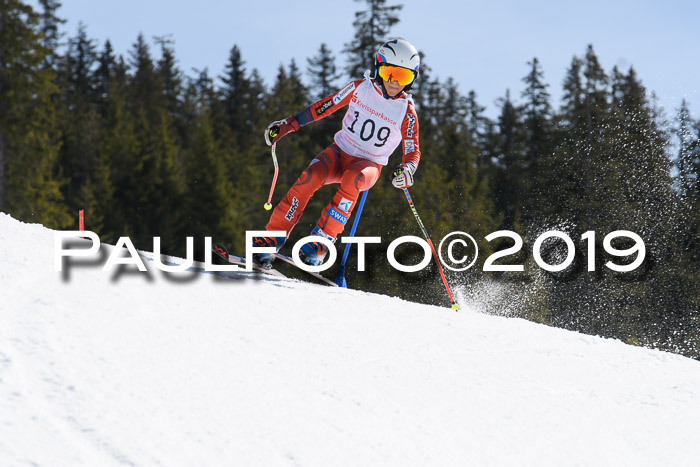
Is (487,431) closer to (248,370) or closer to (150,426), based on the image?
(248,370)

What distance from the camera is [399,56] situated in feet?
17.0

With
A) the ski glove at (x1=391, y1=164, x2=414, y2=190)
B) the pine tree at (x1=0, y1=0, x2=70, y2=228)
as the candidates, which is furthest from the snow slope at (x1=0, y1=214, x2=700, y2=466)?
the pine tree at (x1=0, y1=0, x2=70, y2=228)

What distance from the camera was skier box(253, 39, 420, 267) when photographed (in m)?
5.23

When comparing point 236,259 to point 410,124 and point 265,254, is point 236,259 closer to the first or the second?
point 265,254

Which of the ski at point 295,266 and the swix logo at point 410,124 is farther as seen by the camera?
the swix logo at point 410,124

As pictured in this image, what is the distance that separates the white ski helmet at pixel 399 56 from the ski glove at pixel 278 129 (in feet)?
2.76

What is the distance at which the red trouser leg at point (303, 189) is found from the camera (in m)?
5.35

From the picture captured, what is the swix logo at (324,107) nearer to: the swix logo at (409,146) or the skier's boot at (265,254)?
the swix logo at (409,146)

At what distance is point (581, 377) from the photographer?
367 cm

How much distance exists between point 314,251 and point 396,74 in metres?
1.51

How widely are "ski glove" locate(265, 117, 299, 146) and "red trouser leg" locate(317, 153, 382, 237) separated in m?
0.65

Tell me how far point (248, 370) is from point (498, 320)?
7.69 feet

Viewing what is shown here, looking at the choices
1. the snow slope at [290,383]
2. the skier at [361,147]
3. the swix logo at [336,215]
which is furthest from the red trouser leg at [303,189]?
the snow slope at [290,383]

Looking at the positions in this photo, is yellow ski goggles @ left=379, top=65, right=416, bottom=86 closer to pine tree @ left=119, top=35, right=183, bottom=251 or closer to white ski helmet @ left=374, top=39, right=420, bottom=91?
white ski helmet @ left=374, top=39, right=420, bottom=91
